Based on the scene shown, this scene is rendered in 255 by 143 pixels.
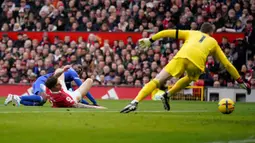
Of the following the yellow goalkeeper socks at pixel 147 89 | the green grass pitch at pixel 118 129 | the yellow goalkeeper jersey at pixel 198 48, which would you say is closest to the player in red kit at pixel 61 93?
the green grass pitch at pixel 118 129

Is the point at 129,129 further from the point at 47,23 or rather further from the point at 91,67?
the point at 47,23

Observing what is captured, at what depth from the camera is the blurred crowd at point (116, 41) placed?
93.0 feet

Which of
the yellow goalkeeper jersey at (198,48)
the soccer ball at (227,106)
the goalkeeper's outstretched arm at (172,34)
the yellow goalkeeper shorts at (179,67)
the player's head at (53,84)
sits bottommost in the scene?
the soccer ball at (227,106)

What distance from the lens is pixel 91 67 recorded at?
2989 centimetres

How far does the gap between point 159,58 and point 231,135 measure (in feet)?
59.8

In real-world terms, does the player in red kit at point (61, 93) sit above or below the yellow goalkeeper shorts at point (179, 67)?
below

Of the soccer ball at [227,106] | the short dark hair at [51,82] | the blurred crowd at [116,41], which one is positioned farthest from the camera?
the blurred crowd at [116,41]

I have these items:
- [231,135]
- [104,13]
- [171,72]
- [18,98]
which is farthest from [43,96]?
[104,13]

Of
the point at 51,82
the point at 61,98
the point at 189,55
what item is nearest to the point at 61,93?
the point at 61,98

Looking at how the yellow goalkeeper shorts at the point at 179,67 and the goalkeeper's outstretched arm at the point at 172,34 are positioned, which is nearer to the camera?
the yellow goalkeeper shorts at the point at 179,67

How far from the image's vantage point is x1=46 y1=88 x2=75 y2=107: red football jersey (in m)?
18.3

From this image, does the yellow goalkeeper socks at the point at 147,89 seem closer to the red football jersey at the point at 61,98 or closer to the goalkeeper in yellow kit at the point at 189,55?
the goalkeeper in yellow kit at the point at 189,55

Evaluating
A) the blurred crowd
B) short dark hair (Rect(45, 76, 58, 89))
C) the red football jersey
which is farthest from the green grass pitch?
the blurred crowd

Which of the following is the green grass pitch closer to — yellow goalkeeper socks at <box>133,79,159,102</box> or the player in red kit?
yellow goalkeeper socks at <box>133,79,159,102</box>
